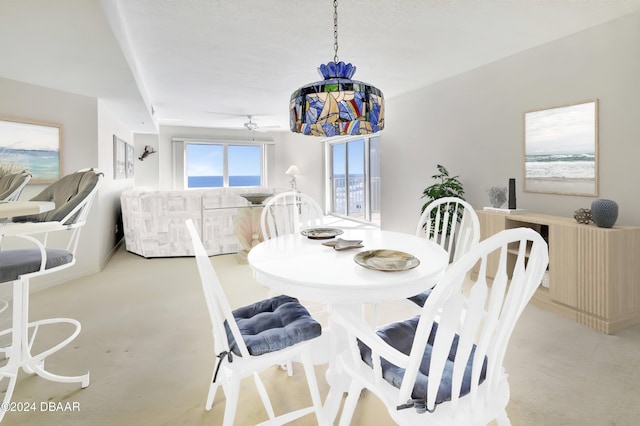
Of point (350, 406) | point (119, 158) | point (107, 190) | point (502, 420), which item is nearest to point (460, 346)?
point (502, 420)

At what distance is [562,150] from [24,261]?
3.90 m

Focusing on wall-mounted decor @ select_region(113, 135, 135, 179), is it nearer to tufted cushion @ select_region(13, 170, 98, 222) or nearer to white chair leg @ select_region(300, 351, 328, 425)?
tufted cushion @ select_region(13, 170, 98, 222)

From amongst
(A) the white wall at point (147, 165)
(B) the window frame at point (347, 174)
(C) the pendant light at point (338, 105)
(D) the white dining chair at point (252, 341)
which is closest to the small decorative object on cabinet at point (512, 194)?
(C) the pendant light at point (338, 105)

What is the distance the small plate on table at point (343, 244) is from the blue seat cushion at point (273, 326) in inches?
13.5

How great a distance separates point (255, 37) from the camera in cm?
284

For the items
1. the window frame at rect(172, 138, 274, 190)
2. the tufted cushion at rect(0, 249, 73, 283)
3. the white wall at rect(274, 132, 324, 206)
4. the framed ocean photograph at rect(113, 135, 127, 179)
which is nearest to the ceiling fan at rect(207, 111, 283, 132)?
the window frame at rect(172, 138, 274, 190)

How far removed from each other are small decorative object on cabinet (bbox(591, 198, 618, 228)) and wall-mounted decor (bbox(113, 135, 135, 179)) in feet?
18.0

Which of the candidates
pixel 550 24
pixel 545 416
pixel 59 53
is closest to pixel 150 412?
pixel 545 416

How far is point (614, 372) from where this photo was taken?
1.86 metres

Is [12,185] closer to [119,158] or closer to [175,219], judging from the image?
[175,219]

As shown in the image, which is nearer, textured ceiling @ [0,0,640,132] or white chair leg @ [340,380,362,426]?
white chair leg @ [340,380,362,426]

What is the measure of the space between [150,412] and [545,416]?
5.95 feet

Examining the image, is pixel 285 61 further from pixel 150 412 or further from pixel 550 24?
pixel 150 412

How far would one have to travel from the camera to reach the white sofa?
451cm
